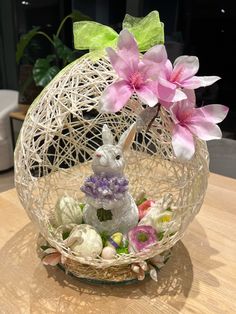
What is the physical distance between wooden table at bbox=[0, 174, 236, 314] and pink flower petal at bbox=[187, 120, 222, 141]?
297mm

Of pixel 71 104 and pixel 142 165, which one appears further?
pixel 142 165

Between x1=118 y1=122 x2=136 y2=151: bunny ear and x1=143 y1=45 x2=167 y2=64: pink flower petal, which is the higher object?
x1=143 y1=45 x2=167 y2=64: pink flower petal

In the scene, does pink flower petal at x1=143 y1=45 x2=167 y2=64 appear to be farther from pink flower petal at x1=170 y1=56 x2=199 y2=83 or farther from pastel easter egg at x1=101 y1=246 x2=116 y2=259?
pastel easter egg at x1=101 y1=246 x2=116 y2=259

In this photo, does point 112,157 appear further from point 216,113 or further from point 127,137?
point 216,113

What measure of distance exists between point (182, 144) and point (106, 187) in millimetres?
177

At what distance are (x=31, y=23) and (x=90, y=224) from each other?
7.30 ft

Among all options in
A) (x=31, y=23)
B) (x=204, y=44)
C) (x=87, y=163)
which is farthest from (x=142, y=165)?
(x=31, y=23)

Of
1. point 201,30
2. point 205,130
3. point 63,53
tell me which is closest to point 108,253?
point 205,130

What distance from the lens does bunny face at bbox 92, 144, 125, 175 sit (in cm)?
62

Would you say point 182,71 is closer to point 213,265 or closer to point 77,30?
point 77,30

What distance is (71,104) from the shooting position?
2.11 feet

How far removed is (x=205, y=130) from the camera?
0.55 metres

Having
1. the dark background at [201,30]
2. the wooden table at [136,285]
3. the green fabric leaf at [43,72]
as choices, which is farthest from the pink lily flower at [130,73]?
the green fabric leaf at [43,72]

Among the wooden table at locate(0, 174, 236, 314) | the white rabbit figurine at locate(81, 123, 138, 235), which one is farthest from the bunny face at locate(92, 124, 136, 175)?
the wooden table at locate(0, 174, 236, 314)
